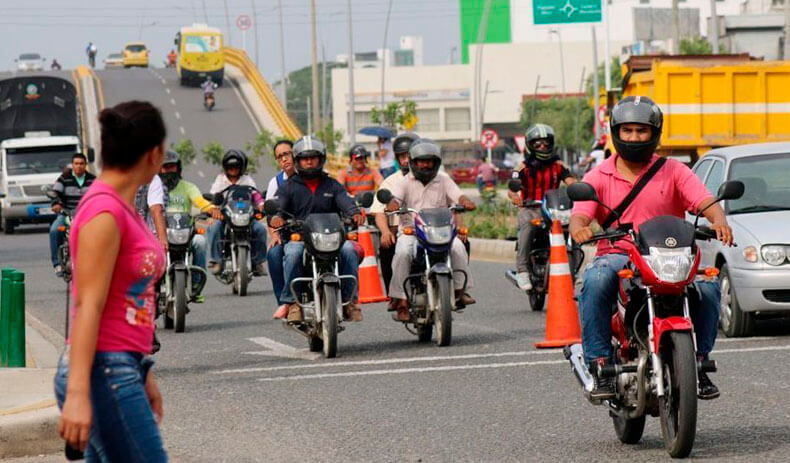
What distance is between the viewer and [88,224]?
481 centimetres

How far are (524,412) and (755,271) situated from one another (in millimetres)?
3878

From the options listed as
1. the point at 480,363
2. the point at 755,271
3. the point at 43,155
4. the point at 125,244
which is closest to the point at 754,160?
the point at 755,271

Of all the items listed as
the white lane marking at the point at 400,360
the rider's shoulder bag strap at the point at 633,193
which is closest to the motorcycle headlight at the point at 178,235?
the white lane marking at the point at 400,360

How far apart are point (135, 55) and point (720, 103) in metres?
80.0

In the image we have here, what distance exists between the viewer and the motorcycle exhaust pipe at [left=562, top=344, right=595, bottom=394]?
816 centimetres

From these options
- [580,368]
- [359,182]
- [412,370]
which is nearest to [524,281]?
[412,370]

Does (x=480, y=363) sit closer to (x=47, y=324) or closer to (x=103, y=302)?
(x=47, y=324)

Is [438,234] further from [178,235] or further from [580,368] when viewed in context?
[580,368]

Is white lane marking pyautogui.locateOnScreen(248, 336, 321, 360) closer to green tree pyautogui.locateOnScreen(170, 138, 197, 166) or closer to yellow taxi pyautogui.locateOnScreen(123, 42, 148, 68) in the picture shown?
green tree pyautogui.locateOnScreen(170, 138, 197, 166)

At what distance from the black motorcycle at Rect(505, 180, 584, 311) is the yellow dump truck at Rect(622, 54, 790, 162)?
963cm

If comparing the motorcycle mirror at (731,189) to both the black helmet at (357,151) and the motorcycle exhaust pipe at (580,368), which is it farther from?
the black helmet at (357,151)

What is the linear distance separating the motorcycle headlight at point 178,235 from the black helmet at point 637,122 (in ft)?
27.0

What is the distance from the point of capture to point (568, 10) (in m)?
44.2

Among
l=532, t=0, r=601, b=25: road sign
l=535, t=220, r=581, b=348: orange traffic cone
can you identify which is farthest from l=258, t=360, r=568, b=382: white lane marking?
l=532, t=0, r=601, b=25: road sign
